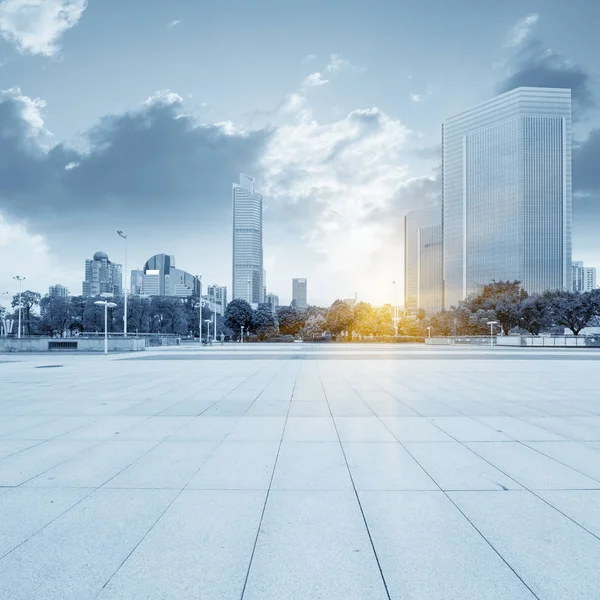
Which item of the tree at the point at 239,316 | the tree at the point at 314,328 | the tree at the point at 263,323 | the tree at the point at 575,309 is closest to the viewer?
the tree at the point at 575,309

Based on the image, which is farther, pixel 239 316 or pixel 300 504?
pixel 239 316

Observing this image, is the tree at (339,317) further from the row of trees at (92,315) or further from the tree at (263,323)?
the row of trees at (92,315)

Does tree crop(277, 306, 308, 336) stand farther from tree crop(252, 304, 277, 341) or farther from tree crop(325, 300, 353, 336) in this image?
tree crop(325, 300, 353, 336)

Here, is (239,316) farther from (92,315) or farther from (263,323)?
(92,315)

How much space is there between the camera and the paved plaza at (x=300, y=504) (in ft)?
10.5

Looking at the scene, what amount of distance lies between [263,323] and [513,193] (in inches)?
3801

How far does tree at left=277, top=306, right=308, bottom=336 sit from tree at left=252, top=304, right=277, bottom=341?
477cm

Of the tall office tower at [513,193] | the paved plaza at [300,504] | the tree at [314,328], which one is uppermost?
the tall office tower at [513,193]

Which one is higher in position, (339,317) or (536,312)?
(536,312)

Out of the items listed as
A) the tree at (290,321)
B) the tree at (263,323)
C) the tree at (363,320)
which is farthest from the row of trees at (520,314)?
the tree at (263,323)

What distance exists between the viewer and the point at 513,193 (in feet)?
452

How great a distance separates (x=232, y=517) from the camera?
13.9 ft

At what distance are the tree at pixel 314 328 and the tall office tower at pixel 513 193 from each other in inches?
2522

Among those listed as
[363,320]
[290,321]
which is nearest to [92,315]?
[290,321]
